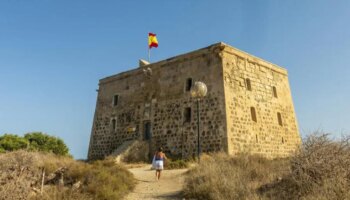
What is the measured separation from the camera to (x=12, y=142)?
23.8m

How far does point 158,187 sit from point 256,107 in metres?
10.0

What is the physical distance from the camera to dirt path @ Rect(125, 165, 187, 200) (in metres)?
8.01

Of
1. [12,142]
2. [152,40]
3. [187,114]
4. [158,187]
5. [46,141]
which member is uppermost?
[152,40]

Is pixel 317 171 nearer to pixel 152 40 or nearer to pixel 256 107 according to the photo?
pixel 256 107

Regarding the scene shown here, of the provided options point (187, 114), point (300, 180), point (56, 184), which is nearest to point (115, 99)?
point (187, 114)

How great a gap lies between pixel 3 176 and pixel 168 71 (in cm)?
1274

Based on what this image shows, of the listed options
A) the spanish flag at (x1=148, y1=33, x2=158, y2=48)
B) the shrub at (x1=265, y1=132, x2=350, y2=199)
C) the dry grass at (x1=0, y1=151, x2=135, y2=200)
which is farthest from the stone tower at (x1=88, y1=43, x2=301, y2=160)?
the shrub at (x1=265, y1=132, x2=350, y2=199)

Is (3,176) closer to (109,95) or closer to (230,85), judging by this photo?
(230,85)

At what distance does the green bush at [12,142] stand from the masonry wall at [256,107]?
18.2 metres

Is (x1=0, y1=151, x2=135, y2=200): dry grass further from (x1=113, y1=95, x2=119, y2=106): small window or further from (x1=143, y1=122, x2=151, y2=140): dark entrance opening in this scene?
(x1=113, y1=95, x2=119, y2=106): small window

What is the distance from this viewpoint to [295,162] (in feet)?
22.1

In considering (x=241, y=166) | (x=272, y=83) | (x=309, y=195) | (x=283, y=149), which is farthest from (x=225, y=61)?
(x=309, y=195)

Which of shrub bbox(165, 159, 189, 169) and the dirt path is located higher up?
shrub bbox(165, 159, 189, 169)

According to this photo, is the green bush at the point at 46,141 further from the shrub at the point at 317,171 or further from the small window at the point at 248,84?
the shrub at the point at 317,171
